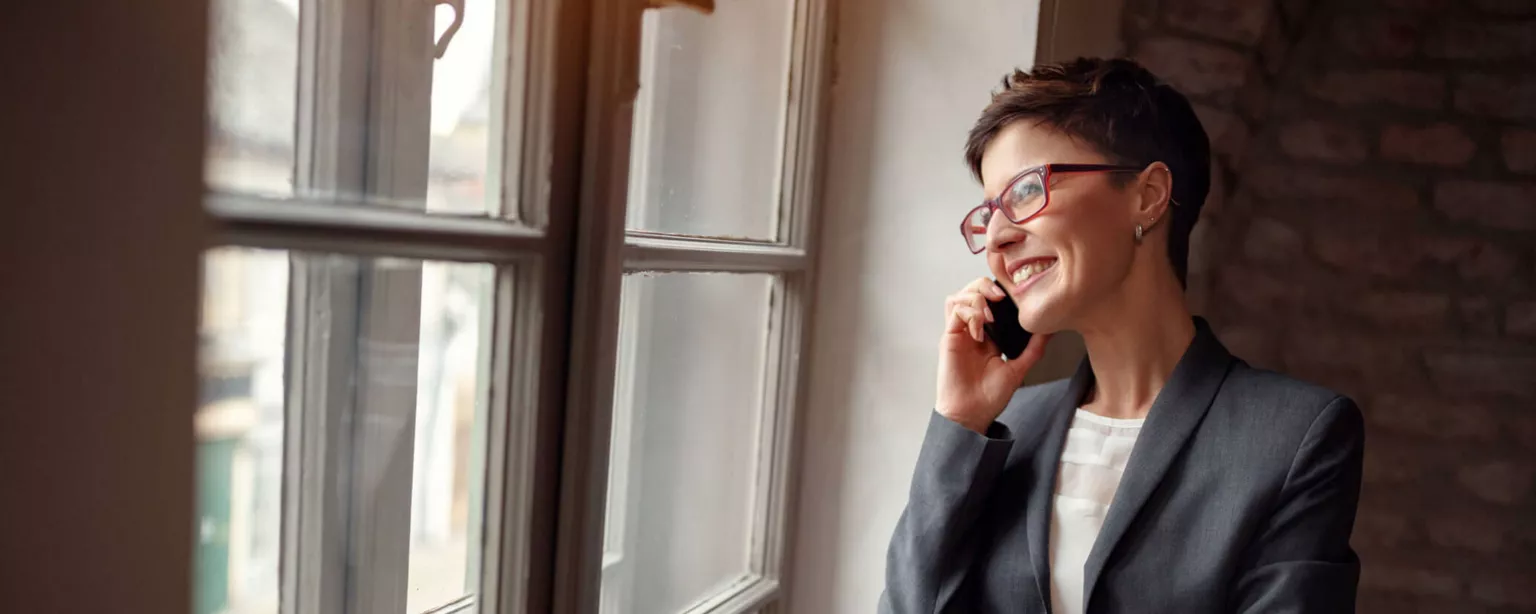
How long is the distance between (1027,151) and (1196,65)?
31.7 inches

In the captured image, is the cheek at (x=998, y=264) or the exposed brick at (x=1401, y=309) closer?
the cheek at (x=998, y=264)

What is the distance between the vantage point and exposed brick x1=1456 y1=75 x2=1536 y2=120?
1.85 m

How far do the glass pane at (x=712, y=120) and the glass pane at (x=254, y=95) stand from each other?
46 cm

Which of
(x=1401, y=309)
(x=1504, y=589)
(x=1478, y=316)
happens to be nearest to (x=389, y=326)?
(x=1401, y=309)

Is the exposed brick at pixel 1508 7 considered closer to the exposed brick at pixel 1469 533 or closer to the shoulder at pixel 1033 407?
the exposed brick at pixel 1469 533

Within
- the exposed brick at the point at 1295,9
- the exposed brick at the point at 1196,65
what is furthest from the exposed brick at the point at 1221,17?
the exposed brick at the point at 1295,9

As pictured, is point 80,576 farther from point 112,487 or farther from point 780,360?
point 780,360

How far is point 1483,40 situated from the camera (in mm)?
1866

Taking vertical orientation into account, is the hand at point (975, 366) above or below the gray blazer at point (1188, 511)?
above

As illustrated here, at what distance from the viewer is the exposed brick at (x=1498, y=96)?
1.85 m

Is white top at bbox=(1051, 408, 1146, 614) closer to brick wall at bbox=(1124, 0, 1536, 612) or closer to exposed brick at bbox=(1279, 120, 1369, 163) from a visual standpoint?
brick wall at bbox=(1124, 0, 1536, 612)

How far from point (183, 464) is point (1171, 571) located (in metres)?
0.88

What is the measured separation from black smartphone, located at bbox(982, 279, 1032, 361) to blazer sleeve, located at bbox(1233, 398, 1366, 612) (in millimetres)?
345

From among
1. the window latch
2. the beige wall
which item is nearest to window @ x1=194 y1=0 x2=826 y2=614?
the window latch
